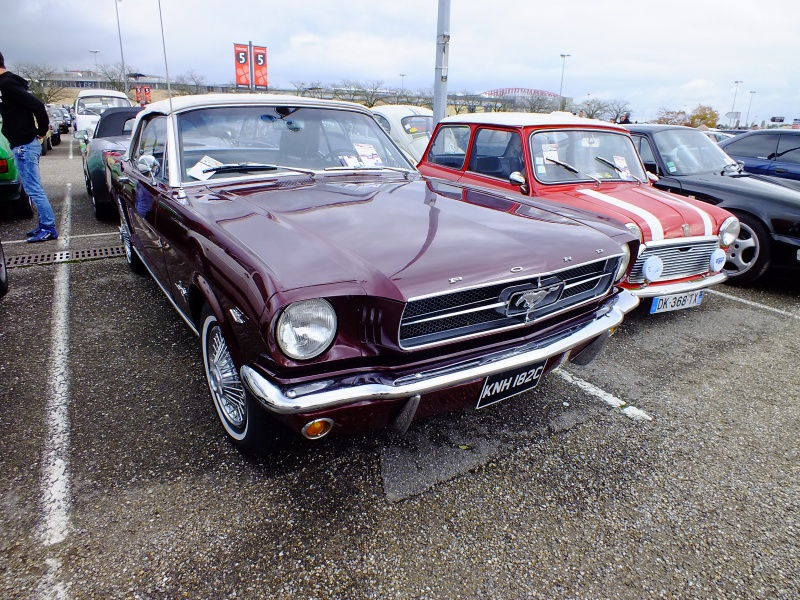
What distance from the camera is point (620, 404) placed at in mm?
3000

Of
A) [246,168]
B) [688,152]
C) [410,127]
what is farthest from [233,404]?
[410,127]

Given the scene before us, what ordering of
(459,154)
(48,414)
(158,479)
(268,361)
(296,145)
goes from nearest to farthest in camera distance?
1. (268,361)
2. (158,479)
3. (48,414)
4. (296,145)
5. (459,154)

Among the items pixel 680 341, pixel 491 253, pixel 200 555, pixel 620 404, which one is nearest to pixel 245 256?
pixel 491 253

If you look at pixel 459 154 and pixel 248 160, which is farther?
pixel 459 154

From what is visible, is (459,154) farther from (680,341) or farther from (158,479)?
(158,479)

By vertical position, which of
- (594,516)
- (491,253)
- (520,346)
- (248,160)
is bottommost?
(594,516)

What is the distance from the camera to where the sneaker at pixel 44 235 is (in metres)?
5.88

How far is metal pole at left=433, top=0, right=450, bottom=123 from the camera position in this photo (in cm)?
732

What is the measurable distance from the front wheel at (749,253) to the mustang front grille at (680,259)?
3.76 ft

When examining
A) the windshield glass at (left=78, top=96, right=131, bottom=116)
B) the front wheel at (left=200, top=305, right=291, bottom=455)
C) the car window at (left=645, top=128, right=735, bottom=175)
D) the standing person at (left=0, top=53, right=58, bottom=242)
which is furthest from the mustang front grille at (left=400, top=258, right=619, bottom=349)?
the windshield glass at (left=78, top=96, right=131, bottom=116)

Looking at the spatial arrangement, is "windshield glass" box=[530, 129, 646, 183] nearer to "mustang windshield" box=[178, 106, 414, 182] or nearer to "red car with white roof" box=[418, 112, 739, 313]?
"red car with white roof" box=[418, 112, 739, 313]

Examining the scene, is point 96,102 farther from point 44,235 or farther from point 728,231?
point 728,231

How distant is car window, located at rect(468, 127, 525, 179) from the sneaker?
4859 millimetres

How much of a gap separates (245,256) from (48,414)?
1.68 m
